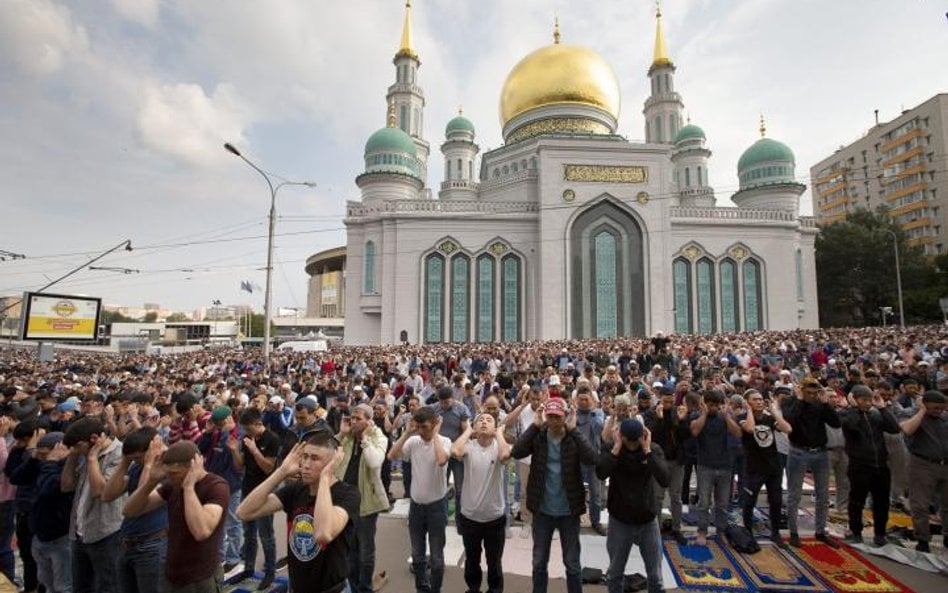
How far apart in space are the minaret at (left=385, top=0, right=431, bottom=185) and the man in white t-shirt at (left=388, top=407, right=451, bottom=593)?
35557 mm

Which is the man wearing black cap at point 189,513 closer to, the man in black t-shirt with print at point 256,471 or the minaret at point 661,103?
the man in black t-shirt with print at point 256,471

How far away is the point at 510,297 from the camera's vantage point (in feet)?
99.0

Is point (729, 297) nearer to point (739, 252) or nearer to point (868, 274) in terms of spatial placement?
point (739, 252)

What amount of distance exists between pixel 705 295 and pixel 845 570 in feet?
95.7

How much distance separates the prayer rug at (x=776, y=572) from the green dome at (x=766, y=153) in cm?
3639

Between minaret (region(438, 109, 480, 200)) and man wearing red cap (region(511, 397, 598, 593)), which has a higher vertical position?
minaret (region(438, 109, 480, 200))

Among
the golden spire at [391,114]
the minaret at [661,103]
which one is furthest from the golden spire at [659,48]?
the golden spire at [391,114]

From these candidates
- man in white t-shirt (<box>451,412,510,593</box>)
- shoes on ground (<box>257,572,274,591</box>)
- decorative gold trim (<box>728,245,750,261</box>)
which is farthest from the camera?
decorative gold trim (<box>728,245,750,261</box>)

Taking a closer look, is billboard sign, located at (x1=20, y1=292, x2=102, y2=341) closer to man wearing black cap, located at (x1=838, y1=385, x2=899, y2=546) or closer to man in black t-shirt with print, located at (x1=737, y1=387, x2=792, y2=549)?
man in black t-shirt with print, located at (x1=737, y1=387, x2=792, y2=549)

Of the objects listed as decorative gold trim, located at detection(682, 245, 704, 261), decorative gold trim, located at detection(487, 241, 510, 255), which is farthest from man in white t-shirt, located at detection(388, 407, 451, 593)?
decorative gold trim, located at detection(682, 245, 704, 261)

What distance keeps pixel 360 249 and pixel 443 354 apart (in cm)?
1483

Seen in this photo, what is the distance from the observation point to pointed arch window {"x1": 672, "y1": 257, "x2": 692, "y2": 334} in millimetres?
30438

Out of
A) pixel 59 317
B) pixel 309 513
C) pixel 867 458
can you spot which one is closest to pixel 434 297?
pixel 59 317

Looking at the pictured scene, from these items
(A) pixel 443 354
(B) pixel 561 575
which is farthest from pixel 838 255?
(B) pixel 561 575
